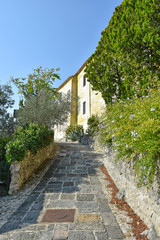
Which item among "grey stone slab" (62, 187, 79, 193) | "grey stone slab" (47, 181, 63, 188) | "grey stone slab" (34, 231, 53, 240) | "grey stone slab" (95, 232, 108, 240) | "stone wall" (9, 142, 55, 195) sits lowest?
"grey stone slab" (34, 231, 53, 240)

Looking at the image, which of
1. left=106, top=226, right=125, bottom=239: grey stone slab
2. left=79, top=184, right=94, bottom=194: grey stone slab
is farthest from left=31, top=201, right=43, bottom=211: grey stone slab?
left=106, top=226, right=125, bottom=239: grey stone slab

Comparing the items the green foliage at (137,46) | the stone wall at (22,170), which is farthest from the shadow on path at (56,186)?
the green foliage at (137,46)

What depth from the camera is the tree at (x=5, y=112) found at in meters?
11.4

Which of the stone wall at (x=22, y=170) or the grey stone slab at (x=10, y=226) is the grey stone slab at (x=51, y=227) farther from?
the stone wall at (x=22, y=170)

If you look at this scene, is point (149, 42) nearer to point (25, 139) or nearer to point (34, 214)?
point (25, 139)

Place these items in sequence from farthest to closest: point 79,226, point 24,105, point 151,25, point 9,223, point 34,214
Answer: point 24,105
point 151,25
point 34,214
point 9,223
point 79,226

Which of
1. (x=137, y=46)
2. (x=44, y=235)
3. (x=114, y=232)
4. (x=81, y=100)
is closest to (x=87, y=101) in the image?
(x=81, y=100)

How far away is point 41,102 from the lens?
1184 centimetres

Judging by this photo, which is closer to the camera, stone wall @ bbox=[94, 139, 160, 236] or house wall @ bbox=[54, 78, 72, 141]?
stone wall @ bbox=[94, 139, 160, 236]

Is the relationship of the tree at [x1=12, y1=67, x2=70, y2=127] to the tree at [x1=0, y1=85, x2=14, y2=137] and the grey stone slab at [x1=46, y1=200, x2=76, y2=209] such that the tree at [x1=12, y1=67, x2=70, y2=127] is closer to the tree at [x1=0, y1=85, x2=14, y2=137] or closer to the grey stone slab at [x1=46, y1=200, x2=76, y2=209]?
the tree at [x1=0, y1=85, x2=14, y2=137]

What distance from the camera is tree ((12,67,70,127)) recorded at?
33.3ft

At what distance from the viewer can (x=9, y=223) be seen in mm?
3016

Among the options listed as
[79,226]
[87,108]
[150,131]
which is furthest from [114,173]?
[87,108]

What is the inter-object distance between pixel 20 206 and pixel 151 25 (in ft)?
20.7
